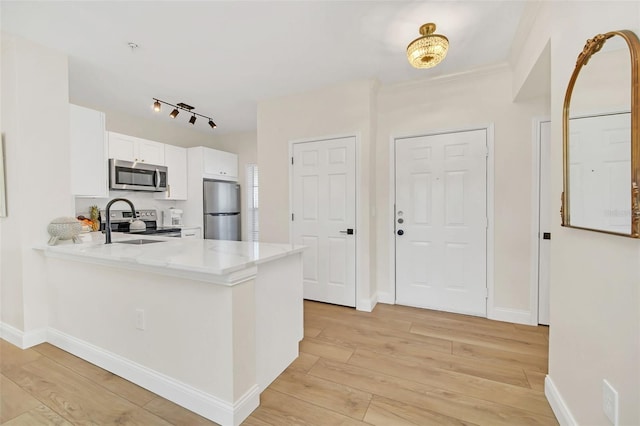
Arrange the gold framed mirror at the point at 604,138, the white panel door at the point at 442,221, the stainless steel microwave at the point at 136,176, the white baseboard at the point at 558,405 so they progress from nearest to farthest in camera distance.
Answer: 1. the gold framed mirror at the point at 604,138
2. the white baseboard at the point at 558,405
3. the white panel door at the point at 442,221
4. the stainless steel microwave at the point at 136,176

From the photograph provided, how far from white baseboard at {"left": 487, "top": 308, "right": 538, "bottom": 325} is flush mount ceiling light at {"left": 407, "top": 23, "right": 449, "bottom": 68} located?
2473 mm

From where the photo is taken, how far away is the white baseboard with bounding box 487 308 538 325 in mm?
2688

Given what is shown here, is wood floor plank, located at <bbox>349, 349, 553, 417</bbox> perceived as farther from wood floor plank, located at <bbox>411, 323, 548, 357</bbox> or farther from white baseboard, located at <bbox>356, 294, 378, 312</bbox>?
white baseboard, located at <bbox>356, 294, 378, 312</bbox>

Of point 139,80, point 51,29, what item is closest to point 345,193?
point 139,80

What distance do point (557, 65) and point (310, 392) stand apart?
238 cm

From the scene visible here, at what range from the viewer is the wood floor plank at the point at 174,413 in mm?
1454

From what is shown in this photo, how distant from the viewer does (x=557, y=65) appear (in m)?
1.50

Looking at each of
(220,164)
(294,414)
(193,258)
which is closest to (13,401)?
(193,258)

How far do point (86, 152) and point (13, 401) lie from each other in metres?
2.22

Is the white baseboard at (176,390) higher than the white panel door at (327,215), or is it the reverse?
the white panel door at (327,215)

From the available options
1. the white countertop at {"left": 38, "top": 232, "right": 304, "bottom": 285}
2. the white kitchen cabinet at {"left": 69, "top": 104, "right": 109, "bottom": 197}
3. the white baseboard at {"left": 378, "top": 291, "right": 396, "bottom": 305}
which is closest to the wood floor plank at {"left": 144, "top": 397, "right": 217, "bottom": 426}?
the white countertop at {"left": 38, "top": 232, "right": 304, "bottom": 285}

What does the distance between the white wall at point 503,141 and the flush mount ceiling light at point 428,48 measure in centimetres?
95

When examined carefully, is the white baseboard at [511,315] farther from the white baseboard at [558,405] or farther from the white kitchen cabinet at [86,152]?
the white kitchen cabinet at [86,152]

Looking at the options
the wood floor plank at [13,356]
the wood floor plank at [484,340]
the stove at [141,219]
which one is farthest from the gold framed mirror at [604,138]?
the stove at [141,219]
